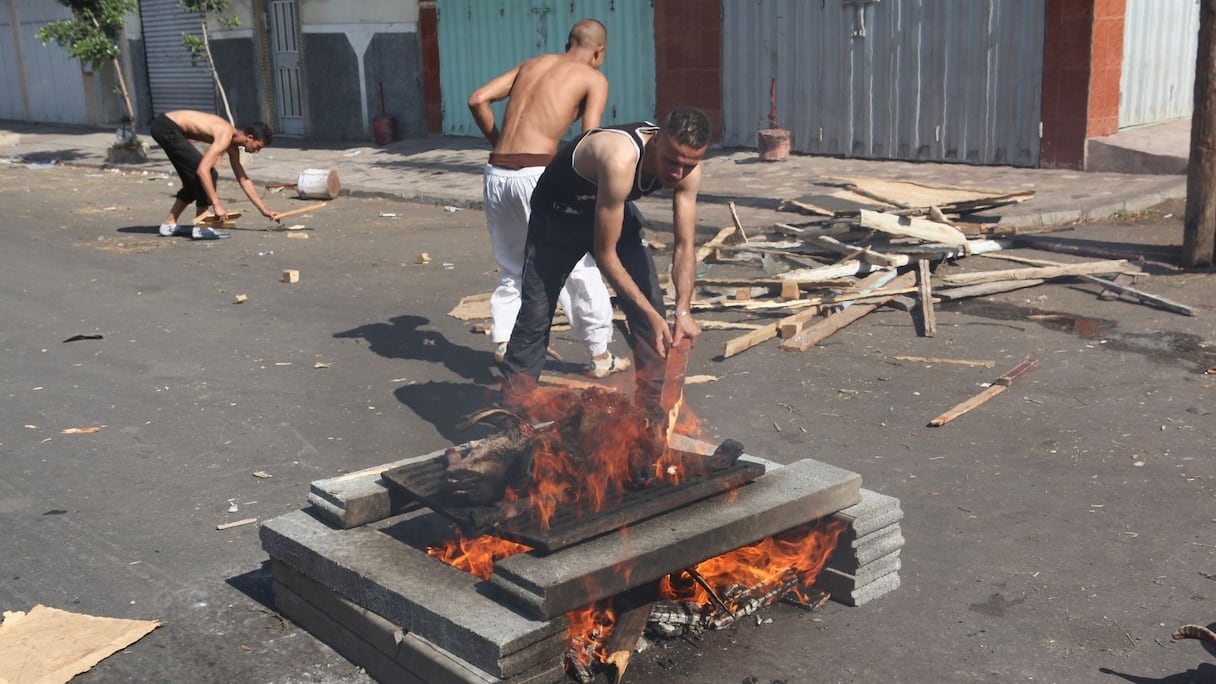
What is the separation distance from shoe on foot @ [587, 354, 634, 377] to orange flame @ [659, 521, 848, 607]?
2914 millimetres

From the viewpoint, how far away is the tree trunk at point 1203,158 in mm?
8812

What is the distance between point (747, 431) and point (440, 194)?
10005 mm

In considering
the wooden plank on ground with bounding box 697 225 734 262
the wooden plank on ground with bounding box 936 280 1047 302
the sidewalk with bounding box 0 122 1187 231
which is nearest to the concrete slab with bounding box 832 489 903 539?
the wooden plank on ground with bounding box 936 280 1047 302

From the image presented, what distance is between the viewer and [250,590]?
4641 millimetres

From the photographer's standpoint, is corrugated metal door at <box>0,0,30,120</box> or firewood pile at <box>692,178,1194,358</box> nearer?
firewood pile at <box>692,178,1194,358</box>

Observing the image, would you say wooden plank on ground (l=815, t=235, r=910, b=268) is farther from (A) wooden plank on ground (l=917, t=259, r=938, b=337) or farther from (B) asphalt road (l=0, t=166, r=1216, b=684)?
(B) asphalt road (l=0, t=166, r=1216, b=684)

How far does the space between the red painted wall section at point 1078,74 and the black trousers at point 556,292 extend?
30.1 feet

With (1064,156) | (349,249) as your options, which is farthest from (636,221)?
(1064,156)

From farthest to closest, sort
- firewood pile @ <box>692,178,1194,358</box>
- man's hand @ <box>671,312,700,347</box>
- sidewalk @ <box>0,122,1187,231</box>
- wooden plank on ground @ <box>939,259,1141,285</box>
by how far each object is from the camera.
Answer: sidewalk @ <box>0,122,1187,231</box> < wooden plank on ground @ <box>939,259,1141,285</box> < firewood pile @ <box>692,178,1194,358</box> < man's hand @ <box>671,312,700,347</box>

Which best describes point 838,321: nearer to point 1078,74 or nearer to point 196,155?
point 1078,74

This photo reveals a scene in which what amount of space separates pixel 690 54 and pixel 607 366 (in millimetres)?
10743

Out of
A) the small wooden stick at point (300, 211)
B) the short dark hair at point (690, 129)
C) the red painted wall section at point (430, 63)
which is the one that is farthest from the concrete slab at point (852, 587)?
the red painted wall section at point (430, 63)

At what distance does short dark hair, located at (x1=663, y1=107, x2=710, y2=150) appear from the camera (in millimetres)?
4594

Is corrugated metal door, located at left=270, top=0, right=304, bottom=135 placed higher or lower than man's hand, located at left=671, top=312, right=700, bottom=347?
higher
